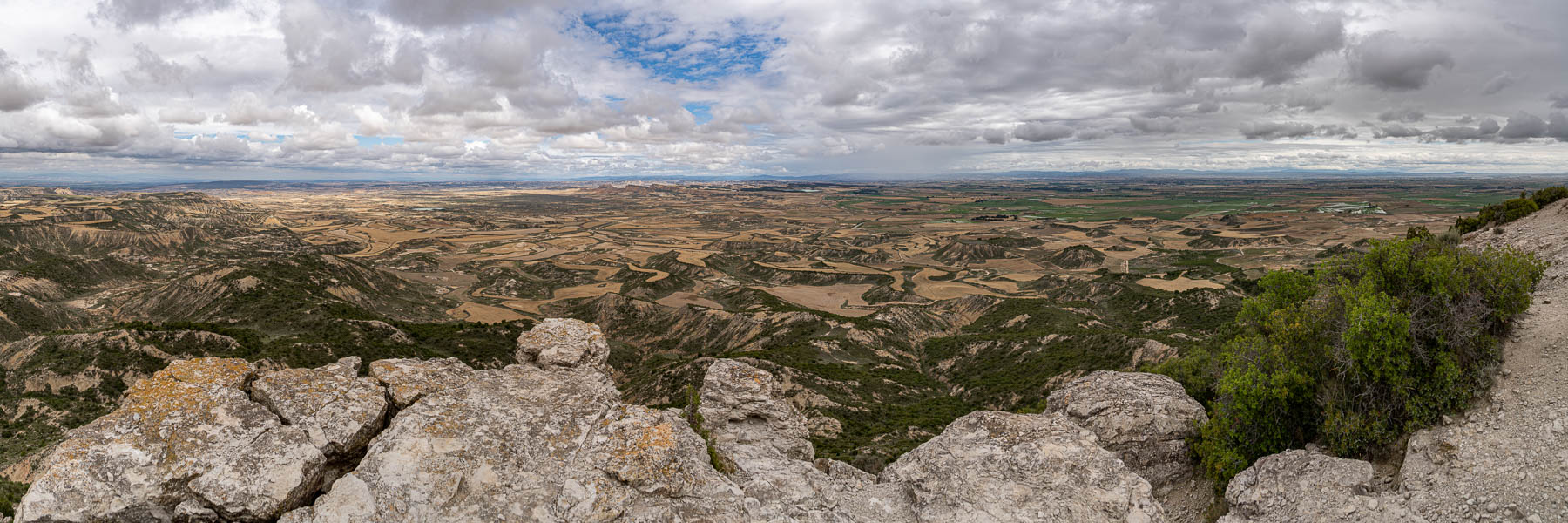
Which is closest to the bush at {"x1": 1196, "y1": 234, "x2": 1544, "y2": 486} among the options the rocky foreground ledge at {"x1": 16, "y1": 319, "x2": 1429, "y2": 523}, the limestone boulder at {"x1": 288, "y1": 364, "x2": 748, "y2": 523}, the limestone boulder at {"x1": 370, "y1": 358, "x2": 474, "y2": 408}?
the rocky foreground ledge at {"x1": 16, "y1": 319, "x2": 1429, "y2": 523}

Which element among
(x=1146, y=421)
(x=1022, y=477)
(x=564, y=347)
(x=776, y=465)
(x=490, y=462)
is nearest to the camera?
(x=490, y=462)

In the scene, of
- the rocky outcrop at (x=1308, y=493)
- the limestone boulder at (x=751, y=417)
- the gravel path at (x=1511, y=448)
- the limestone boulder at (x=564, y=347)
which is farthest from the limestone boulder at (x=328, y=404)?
the gravel path at (x=1511, y=448)

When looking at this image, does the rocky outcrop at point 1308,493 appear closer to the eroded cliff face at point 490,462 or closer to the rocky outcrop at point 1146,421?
the eroded cliff face at point 490,462

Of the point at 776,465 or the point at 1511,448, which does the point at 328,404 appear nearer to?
the point at 776,465

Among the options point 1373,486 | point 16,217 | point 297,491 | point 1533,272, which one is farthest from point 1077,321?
point 16,217

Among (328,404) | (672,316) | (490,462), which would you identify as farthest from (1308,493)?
(672,316)

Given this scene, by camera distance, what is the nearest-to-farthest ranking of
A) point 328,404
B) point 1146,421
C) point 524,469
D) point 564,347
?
1. point 524,469
2. point 328,404
3. point 1146,421
4. point 564,347

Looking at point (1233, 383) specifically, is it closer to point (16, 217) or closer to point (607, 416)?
point (607, 416)
